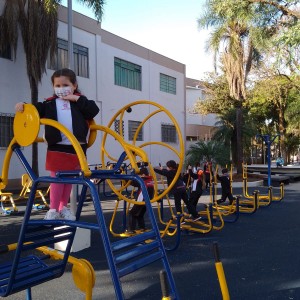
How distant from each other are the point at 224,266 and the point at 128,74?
689 inches

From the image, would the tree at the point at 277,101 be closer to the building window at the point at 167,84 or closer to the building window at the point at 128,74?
the building window at the point at 167,84

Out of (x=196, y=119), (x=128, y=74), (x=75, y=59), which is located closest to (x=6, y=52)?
(x=75, y=59)

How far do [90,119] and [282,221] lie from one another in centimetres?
775

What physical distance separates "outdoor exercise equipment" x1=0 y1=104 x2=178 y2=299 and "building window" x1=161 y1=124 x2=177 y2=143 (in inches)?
845

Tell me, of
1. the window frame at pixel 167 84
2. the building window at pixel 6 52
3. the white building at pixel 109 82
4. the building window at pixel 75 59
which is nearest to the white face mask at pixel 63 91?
the white building at pixel 109 82

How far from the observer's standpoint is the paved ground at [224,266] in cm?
484

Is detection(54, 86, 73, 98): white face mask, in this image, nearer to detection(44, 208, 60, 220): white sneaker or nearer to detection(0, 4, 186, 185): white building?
detection(44, 208, 60, 220): white sneaker

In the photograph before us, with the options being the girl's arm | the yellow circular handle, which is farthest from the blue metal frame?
the girl's arm

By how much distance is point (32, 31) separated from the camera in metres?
15.0

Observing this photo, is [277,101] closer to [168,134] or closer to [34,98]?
[168,134]

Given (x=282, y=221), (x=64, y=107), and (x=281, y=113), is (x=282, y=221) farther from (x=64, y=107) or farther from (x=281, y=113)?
(x=281, y=113)

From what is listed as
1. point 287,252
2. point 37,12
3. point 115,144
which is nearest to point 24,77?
point 37,12

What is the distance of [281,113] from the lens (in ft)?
121

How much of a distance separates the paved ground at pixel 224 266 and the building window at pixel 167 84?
665 inches
